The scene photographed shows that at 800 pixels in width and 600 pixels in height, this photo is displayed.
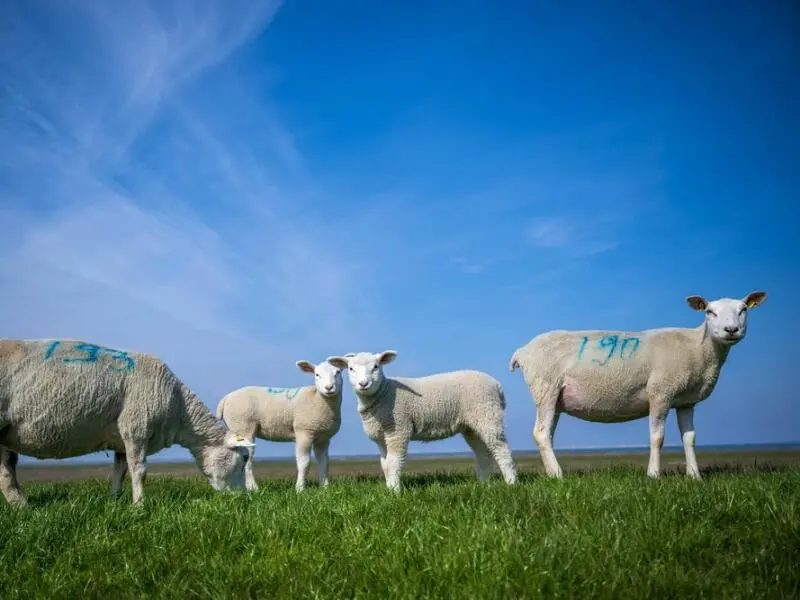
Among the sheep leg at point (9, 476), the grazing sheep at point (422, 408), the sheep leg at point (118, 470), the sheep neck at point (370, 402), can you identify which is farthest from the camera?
the sheep leg at point (118, 470)

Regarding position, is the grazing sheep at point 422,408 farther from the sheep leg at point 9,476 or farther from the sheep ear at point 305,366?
the sheep leg at point 9,476

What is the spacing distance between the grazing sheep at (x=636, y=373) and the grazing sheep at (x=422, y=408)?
3.53 feet

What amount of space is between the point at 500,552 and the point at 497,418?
5.26m

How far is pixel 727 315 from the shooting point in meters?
10.1

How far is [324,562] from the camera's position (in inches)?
200

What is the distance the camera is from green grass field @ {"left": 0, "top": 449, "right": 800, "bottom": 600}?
177 inches

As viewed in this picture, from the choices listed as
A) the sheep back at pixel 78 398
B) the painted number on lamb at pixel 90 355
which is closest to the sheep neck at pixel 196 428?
the sheep back at pixel 78 398

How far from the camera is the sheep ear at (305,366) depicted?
39.2ft

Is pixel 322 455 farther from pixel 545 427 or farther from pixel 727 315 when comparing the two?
pixel 727 315

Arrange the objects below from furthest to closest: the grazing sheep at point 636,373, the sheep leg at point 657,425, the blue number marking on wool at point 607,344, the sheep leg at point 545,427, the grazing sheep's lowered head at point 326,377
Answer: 1. the grazing sheep's lowered head at point 326,377
2. the blue number marking on wool at point 607,344
3. the sheep leg at point 545,427
4. the grazing sheep at point 636,373
5. the sheep leg at point 657,425

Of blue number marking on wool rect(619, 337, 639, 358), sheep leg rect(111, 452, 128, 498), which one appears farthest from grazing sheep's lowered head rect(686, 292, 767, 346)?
sheep leg rect(111, 452, 128, 498)

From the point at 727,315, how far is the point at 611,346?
77.7 inches

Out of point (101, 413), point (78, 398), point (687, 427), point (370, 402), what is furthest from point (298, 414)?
point (687, 427)

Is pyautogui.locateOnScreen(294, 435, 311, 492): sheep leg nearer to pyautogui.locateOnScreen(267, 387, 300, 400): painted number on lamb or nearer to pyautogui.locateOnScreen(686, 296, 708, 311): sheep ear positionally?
pyautogui.locateOnScreen(267, 387, 300, 400): painted number on lamb
